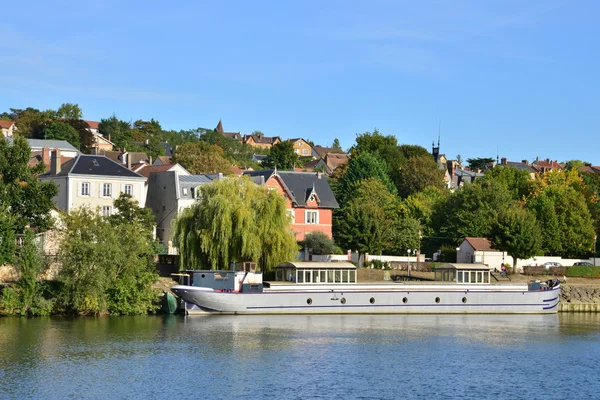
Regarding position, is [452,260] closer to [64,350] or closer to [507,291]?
[507,291]

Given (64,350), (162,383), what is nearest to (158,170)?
(64,350)

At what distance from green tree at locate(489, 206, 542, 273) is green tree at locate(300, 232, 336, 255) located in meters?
15.9

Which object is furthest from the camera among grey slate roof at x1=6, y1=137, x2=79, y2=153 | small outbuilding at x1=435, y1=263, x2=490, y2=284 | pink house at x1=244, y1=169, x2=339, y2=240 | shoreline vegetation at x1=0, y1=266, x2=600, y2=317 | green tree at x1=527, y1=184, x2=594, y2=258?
grey slate roof at x1=6, y1=137, x2=79, y2=153

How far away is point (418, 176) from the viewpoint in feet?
422

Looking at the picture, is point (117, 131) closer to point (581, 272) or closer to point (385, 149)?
point (385, 149)

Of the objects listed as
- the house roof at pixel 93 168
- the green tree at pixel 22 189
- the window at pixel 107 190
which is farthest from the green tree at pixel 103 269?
→ the house roof at pixel 93 168

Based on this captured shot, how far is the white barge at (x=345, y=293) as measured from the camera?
64500mm

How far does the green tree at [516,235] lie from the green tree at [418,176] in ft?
128

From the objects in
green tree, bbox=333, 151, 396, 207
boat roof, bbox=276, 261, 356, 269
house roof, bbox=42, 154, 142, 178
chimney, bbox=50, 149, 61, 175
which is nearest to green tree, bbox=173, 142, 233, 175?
green tree, bbox=333, 151, 396, 207

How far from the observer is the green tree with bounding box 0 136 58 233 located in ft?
216

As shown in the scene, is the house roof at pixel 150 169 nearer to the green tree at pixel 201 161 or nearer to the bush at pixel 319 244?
the green tree at pixel 201 161

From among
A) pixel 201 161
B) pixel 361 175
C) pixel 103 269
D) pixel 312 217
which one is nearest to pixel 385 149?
pixel 361 175

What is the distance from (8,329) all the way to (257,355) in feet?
52.3

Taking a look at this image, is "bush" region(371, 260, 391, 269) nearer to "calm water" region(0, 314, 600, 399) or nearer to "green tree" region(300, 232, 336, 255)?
"green tree" region(300, 232, 336, 255)
